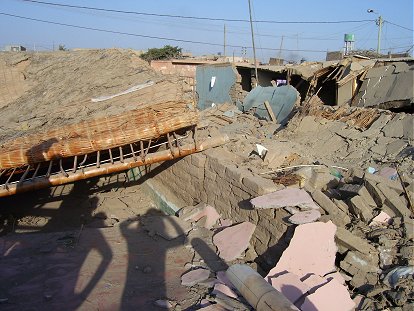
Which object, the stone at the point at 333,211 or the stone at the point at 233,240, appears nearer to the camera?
the stone at the point at 333,211

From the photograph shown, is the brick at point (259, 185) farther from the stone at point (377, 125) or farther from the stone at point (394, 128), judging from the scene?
the stone at point (377, 125)

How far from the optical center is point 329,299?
3.19 metres

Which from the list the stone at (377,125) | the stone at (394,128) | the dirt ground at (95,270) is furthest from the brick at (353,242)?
the stone at (377,125)

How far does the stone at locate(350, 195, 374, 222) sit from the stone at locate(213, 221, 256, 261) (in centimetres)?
110

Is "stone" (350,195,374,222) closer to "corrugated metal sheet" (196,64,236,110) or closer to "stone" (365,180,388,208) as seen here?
"stone" (365,180,388,208)

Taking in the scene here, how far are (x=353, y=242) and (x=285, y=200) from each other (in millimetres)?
779

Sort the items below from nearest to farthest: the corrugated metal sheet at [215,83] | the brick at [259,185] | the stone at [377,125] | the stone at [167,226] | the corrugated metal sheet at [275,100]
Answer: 1. the brick at [259,185]
2. the stone at [167,226]
3. the stone at [377,125]
4. the corrugated metal sheet at [275,100]
5. the corrugated metal sheet at [215,83]

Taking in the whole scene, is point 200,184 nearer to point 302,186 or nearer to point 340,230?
point 302,186

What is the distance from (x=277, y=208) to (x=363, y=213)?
92 cm

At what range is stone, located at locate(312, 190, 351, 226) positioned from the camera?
3983 millimetres

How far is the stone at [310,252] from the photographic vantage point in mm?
3596

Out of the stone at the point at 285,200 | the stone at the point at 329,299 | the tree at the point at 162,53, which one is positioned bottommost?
the stone at the point at 329,299

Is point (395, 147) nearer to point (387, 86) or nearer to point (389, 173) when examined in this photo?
point (389, 173)

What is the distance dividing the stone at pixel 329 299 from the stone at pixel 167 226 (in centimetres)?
201
